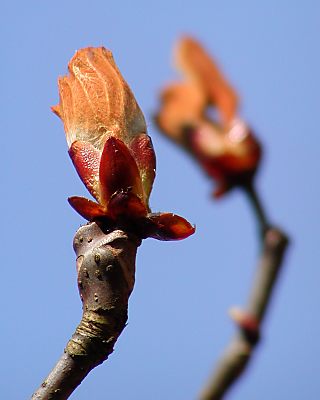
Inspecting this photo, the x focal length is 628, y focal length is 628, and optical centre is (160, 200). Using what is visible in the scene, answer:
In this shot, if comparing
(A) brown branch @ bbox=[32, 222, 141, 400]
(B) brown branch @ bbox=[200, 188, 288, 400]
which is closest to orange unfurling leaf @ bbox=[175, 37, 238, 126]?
(B) brown branch @ bbox=[200, 188, 288, 400]

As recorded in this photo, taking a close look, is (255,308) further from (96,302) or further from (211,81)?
(96,302)

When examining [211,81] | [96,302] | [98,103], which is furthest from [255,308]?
[98,103]

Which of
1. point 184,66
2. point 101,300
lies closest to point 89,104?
point 101,300

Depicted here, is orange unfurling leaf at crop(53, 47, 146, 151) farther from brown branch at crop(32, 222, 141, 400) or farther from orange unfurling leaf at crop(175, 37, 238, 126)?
orange unfurling leaf at crop(175, 37, 238, 126)

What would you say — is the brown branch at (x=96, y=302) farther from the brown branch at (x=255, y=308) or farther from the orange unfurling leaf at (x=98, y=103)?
the brown branch at (x=255, y=308)

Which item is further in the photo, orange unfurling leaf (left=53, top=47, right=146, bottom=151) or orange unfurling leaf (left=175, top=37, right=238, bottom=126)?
orange unfurling leaf (left=53, top=47, right=146, bottom=151)

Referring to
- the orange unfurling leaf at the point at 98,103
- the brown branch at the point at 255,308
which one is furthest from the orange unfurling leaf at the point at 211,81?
the orange unfurling leaf at the point at 98,103
